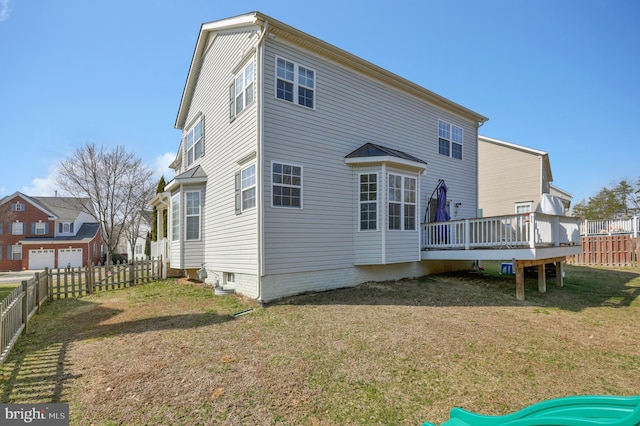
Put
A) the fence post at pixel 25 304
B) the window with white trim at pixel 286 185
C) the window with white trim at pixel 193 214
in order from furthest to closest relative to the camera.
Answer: the window with white trim at pixel 193 214 → the window with white trim at pixel 286 185 → the fence post at pixel 25 304

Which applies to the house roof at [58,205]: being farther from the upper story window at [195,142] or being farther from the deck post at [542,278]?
the deck post at [542,278]

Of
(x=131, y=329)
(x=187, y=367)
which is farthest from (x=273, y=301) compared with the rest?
(x=187, y=367)

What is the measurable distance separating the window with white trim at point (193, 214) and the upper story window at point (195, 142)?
2.01 m

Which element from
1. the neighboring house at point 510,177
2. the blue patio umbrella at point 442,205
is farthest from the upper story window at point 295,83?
the neighboring house at point 510,177

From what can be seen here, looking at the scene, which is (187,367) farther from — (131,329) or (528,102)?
(528,102)

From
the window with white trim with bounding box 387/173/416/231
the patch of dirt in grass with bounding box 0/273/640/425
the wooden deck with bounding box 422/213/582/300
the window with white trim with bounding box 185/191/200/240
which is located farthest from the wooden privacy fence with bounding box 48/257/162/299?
the wooden deck with bounding box 422/213/582/300

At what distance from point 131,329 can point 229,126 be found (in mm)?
6696

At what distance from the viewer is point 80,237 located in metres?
36.8

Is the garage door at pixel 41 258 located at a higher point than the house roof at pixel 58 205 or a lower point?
lower

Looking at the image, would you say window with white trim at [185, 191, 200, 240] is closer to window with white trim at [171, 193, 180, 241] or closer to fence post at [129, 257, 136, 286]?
window with white trim at [171, 193, 180, 241]

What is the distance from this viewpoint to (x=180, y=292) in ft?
35.6

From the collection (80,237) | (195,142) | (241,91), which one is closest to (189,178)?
(195,142)

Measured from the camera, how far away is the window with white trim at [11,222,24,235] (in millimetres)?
35094

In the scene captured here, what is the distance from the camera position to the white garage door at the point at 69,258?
3438 centimetres
